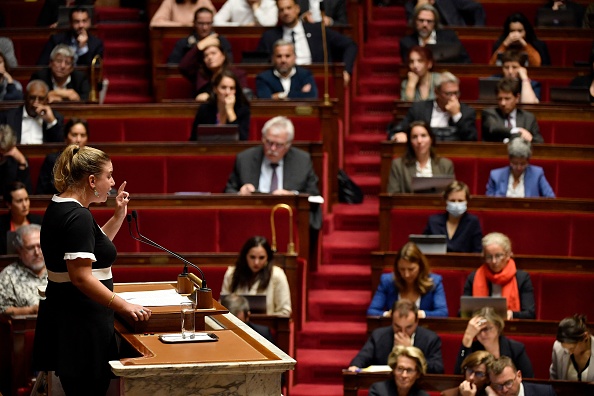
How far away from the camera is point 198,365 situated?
1.91m

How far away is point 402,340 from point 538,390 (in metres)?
0.45

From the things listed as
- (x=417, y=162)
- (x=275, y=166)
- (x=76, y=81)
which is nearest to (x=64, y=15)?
(x=76, y=81)

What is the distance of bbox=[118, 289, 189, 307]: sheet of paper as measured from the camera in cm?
221

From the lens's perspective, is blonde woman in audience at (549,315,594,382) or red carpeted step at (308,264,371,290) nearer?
blonde woman in audience at (549,315,594,382)

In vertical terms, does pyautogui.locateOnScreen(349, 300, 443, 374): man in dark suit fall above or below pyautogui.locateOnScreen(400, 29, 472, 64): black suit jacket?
below

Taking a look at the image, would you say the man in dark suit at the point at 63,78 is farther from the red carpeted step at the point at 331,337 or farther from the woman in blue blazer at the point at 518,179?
the woman in blue blazer at the point at 518,179

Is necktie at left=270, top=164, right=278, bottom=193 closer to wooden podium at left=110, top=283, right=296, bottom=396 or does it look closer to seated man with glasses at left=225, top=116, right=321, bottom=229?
seated man with glasses at left=225, top=116, right=321, bottom=229

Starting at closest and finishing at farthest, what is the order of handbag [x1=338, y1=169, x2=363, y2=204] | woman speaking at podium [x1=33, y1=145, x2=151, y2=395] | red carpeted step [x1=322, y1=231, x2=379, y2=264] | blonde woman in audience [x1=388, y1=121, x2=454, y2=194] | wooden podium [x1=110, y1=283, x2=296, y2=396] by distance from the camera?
wooden podium [x1=110, y1=283, x2=296, y2=396], woman speaking at podium [x1=33, y1=145, x2=151, y2=395], blonde woman in audience [x1=388, y1=121, x2=454, y2=194], red carpeted step [x1=322, y1=231, x2=379, y2=264], handbag [x1=338, y1=169, x2=363, y2=204]

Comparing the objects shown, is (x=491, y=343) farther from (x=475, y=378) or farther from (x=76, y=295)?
(x=76, y=295)

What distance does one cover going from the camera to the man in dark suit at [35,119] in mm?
4719

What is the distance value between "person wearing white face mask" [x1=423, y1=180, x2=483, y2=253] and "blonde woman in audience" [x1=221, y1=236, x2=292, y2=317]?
0.63 m

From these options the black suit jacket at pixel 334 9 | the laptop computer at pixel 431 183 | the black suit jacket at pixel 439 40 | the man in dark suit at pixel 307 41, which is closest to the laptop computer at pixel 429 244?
the laptop computer at pixel 431 183

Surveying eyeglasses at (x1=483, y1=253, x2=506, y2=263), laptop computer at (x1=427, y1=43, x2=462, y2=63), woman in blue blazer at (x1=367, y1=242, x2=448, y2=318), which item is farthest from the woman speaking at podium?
laptop computer at (x1=427, y1=43, x2=462, y2=63)

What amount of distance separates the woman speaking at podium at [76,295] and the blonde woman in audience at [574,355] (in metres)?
1.80
